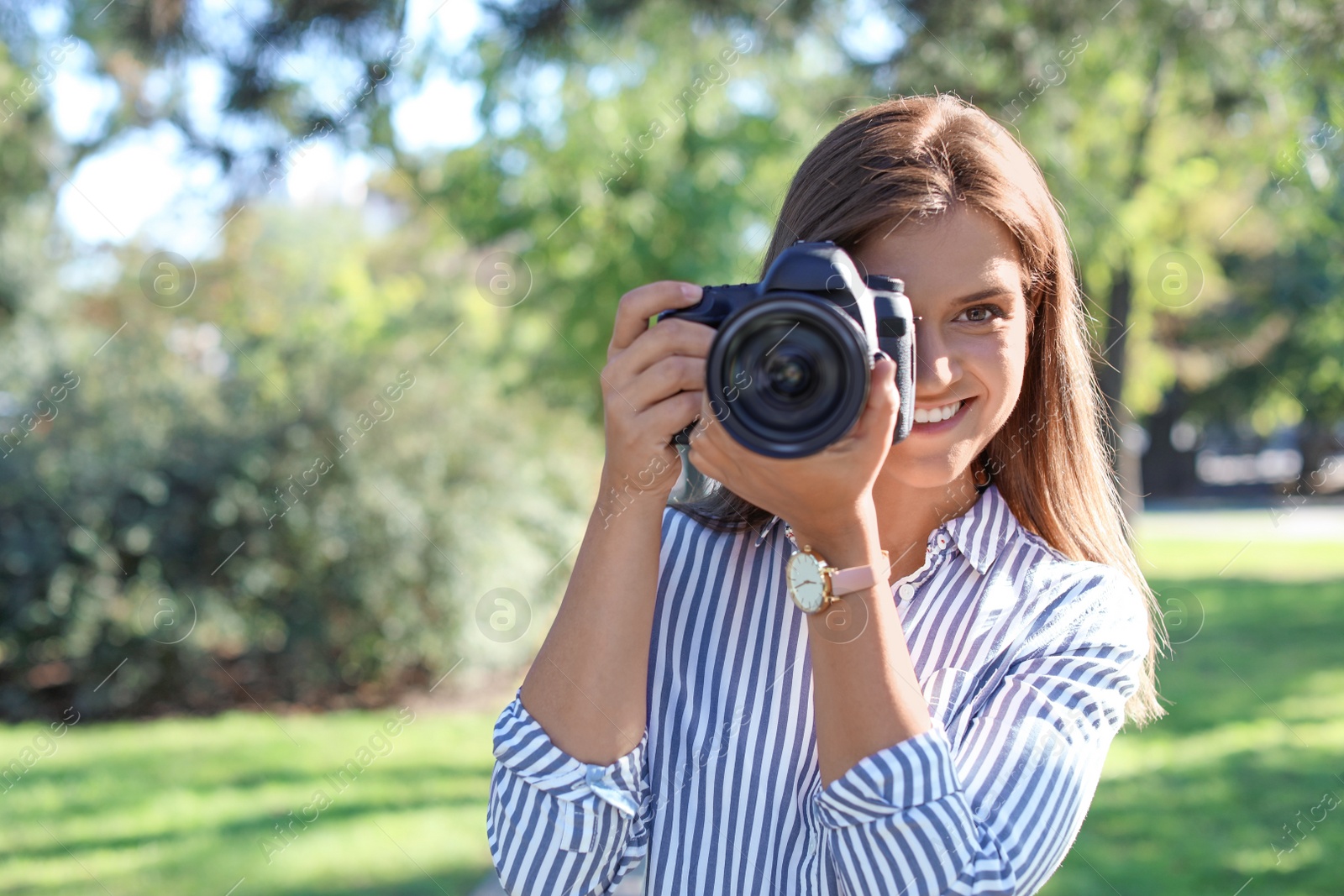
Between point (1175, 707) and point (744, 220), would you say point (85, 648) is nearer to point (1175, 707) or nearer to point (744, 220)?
point (744, 220)

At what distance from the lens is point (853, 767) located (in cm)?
117

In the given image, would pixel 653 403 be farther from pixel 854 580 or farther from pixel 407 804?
pixel 407 804

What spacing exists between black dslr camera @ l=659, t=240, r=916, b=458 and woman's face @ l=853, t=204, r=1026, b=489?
110mm

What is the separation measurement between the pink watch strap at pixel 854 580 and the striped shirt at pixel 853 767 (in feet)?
0.56

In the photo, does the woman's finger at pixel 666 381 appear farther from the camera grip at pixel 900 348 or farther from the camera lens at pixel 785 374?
the camera grip at pixel 900 348

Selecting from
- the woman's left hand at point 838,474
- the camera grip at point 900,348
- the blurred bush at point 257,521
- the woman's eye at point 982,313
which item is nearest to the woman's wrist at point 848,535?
the woman's left hand at point 838,474

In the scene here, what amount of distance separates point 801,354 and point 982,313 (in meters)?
0.30

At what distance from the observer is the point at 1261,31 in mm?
5023

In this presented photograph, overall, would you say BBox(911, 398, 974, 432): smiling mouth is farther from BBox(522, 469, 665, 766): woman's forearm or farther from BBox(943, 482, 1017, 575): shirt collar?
BBox(522, 469, 665, 766): woman's forearm

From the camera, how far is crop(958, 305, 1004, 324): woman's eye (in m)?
1.40

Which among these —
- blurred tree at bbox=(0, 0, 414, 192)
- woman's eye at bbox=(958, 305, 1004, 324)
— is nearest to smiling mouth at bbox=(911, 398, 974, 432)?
woman's eye at bbox=(958, 305, 1004, 324)

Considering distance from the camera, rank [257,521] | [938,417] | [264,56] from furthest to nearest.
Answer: [257,521] < [264,56] < [938,417]

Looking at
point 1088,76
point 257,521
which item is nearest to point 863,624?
point 1088,76

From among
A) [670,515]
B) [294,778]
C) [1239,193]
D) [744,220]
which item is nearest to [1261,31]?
[744,220]
